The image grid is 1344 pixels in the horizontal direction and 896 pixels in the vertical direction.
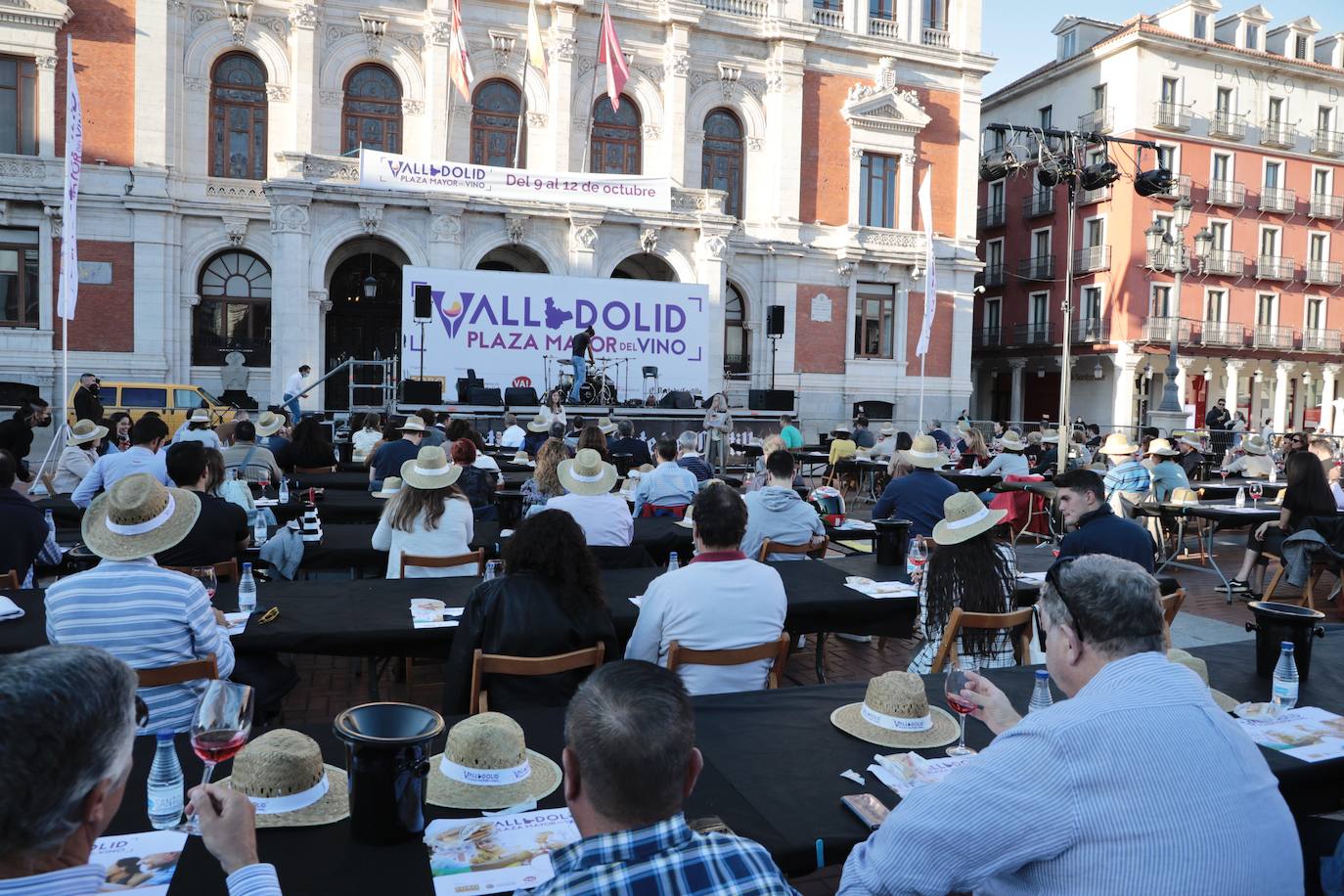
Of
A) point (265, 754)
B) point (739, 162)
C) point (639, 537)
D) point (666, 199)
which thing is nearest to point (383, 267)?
point (666, 199)

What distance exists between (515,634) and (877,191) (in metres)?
29.7

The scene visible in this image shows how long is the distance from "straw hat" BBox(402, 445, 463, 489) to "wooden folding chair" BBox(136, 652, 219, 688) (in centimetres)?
256

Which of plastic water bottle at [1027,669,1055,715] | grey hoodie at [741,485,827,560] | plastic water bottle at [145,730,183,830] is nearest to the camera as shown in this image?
plastic water bottle at [145,730,183,830]

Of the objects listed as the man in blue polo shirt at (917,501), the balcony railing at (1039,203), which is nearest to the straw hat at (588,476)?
the man in blue polo shirt at (917,501)

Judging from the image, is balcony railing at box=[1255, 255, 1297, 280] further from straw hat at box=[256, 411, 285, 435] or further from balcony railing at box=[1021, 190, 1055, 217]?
straw hat at box=[256, 411, 285, 435]

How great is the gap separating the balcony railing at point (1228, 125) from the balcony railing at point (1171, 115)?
1495 millimetres

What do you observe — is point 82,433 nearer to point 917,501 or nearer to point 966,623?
point 917,501

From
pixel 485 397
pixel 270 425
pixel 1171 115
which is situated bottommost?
pixel 270 425

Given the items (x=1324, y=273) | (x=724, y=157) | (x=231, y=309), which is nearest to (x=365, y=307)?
(x=231, y=309)

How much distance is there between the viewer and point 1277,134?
125 ft

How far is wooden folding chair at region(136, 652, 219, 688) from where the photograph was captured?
3.45 m

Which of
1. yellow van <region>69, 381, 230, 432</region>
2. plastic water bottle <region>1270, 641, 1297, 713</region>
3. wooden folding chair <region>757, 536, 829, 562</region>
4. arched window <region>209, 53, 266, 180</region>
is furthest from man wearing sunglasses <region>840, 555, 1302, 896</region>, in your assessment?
arched window <region>209, 53, 266, 180</region>

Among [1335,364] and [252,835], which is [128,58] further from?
[1335,364]

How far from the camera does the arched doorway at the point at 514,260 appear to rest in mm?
28469
